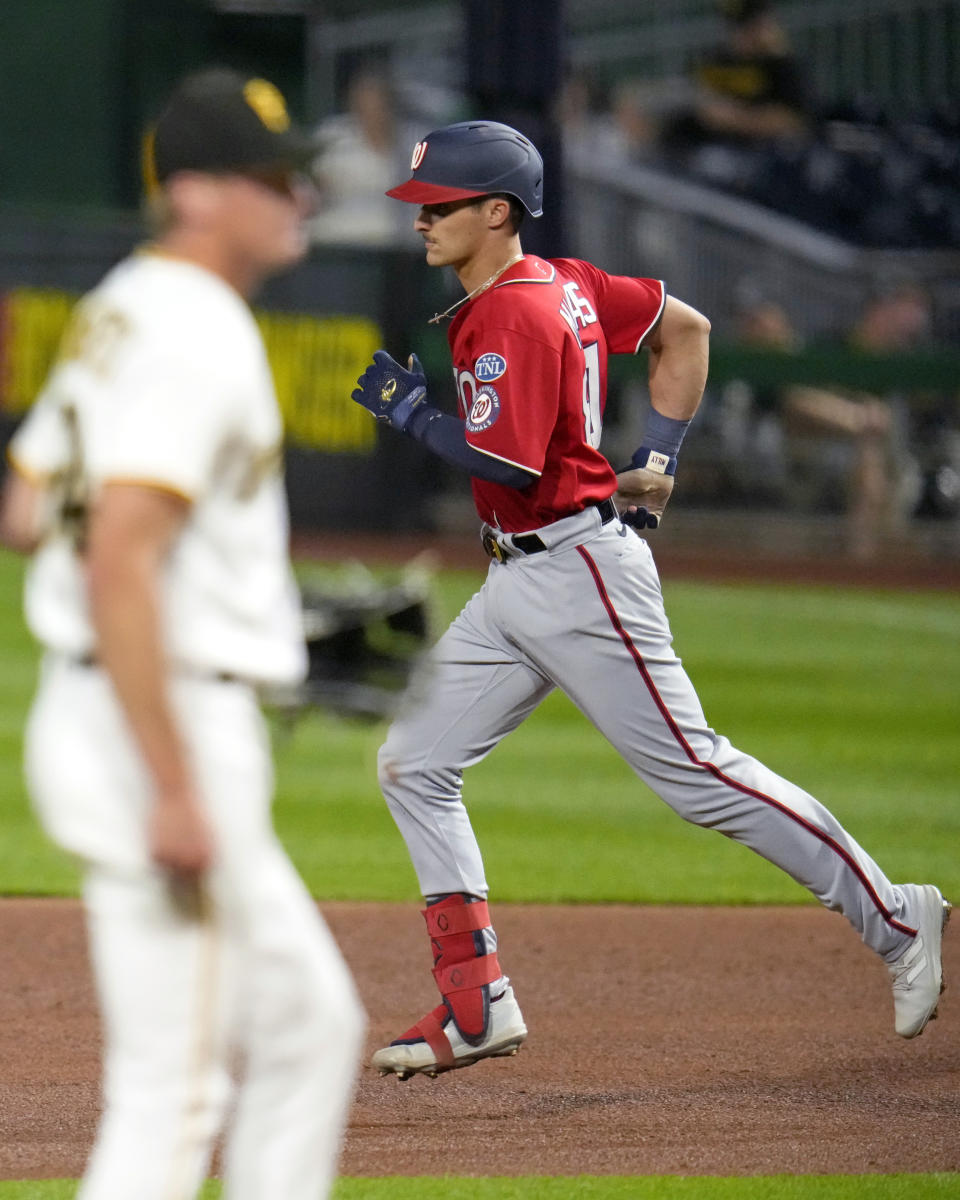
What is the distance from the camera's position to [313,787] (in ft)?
28.6

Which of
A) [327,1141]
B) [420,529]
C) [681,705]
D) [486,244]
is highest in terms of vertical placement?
[486,244]

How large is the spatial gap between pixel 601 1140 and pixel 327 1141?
1563mm

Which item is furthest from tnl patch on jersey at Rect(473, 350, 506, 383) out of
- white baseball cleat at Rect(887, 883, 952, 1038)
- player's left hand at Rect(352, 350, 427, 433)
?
white baseball cleat at Rect(887, 883, 952, 1038)

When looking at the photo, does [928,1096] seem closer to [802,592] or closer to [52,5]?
[802,592]

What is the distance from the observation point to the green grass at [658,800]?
273 inches

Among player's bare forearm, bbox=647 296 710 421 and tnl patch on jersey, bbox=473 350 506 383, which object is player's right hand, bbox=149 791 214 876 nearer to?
tnl patch on jersey, bbox=473 350 506 383

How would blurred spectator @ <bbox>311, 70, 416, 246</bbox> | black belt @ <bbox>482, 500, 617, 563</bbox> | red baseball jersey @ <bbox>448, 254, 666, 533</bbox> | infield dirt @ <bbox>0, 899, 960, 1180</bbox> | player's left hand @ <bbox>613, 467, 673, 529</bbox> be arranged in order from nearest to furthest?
infield dirt @ <bbox>0, 899, 960, 1180</bbox>, red baseball jersey @ <bbox>448, 254, 666, 533</bbox>, black belt @ <bbox>482, 500, 617, 563</bbox>, player's left hand @ <bbox>613, 467, 673, 529</bbox>, blurred spectator @ <bbox>311, 70, 416, 246</bbox>

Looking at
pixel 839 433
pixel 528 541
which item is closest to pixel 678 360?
pixel 528 541

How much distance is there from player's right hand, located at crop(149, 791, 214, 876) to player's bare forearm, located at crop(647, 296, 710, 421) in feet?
8.72

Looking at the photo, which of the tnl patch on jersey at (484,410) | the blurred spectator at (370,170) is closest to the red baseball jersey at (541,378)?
the tnl patch on jersey at (484,410)

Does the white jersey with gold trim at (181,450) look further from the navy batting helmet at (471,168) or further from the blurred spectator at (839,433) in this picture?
the blurred spectator at (839,433)

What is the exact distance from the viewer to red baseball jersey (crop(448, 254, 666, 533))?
4.09 meters

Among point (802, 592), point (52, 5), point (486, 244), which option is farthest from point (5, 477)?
point (486, 244)

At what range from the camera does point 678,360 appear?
4699mm
